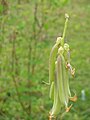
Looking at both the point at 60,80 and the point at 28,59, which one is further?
the point at 28,59

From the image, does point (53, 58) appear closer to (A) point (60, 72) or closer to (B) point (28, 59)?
(A) point (60, 72)

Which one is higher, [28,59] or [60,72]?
[28,59]

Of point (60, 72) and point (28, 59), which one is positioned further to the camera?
point (28, 59)

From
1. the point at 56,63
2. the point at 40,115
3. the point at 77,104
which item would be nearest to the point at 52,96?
the point at 56,63

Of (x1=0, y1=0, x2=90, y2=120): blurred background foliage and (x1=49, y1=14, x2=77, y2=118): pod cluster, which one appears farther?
(x1=0, y1=0, x2=90, y2=120): blurred background foliage

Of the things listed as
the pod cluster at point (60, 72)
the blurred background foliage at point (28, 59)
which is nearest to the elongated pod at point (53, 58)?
the pod cluster at point (60, 72)

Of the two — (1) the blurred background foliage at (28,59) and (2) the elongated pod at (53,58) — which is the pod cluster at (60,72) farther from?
(1) the blurred background foliage at (28,59)

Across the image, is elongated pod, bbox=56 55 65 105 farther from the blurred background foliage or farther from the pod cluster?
the blurred background foliage

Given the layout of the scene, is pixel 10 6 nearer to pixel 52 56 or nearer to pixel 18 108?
pixel 18 108


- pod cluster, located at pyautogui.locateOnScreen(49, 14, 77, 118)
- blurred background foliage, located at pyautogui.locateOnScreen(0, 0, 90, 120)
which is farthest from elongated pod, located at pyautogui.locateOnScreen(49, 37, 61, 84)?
blurred background foliage, located at pyautogui.locateOnScreen(0, 0, 90, 120)

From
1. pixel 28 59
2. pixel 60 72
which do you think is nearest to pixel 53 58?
pixel 60 72
